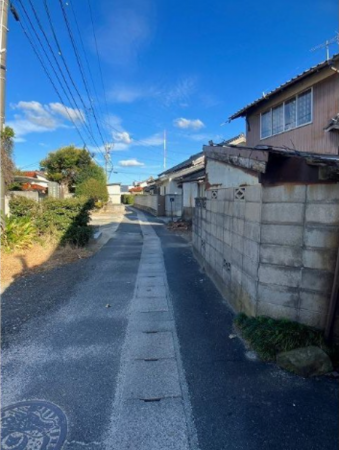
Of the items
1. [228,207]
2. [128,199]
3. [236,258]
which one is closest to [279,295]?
[236,258]

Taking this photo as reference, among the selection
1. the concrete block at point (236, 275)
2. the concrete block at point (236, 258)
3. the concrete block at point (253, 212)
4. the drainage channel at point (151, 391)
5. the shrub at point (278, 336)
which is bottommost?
the drainage channel at point (151, 391)

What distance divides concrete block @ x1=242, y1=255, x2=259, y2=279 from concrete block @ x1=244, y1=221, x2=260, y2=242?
324 millimetres

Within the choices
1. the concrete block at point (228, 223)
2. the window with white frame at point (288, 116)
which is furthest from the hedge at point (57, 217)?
the window with white frame at point (288, 116)

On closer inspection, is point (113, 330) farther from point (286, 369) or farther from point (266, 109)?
point (266, 109)

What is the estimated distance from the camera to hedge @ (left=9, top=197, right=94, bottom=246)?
987 cm

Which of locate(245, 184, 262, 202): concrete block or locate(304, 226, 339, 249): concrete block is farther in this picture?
locate(245, 184, 262, 202): concrete block

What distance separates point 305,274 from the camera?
3326mm

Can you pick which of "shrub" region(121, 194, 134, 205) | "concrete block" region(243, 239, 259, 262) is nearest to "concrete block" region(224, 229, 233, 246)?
"concrete block" region(243, 239, 259, 262)

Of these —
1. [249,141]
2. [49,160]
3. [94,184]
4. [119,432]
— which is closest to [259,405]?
[119,432]

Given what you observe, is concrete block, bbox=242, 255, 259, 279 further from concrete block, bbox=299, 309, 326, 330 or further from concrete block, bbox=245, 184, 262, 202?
concrete block, bbox=245, 184, 262, 202

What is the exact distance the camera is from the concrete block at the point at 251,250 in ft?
12.4

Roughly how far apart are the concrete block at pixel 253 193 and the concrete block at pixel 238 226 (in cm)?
40

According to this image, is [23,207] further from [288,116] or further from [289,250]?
[288,116]

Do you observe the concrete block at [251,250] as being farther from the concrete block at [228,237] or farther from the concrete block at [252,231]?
the concrete block at [228,237]
